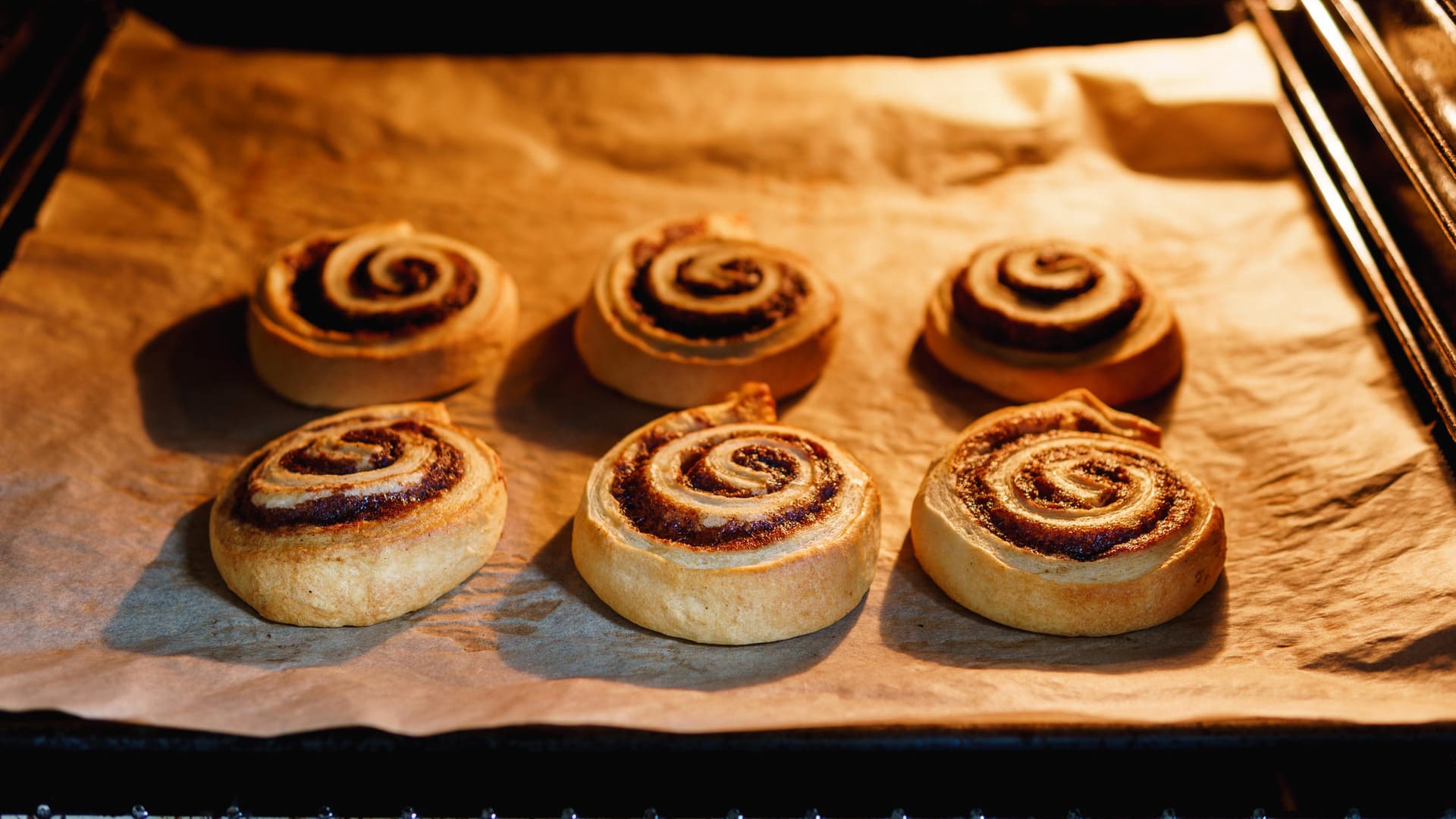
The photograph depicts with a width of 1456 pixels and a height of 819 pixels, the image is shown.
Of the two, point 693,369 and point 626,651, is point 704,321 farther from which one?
point 626,651

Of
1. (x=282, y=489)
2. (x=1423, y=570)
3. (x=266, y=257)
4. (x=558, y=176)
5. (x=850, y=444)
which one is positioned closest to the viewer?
(x=1423, y=570)

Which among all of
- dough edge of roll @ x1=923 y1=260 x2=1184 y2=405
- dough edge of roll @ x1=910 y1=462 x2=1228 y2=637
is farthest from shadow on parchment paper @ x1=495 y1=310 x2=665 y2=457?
dough edge of roll @ x1=910 y1=462 x2=1228 y2=637

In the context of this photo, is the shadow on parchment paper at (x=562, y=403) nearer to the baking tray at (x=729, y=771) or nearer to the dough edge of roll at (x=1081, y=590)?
the dough edge of roll at (x=1081, y=590)

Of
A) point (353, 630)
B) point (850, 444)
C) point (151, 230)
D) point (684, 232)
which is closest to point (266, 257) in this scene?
point (151, 230)

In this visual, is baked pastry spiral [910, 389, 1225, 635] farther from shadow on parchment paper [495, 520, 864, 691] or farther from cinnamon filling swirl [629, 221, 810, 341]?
cinnamon filling swirl [629, 221, 810, 341]

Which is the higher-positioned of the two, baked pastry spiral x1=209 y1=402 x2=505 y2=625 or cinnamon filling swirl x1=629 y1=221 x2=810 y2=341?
cinnamon filling swirl x1=629 y1=221 x2=810 y2=341

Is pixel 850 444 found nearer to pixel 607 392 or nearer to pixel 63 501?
pixel 607 392
